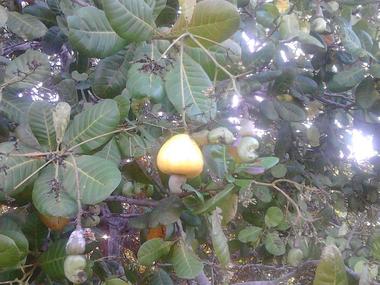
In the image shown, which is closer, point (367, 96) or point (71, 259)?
point (71, 259)

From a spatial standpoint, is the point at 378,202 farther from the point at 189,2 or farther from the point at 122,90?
the point at 189,2

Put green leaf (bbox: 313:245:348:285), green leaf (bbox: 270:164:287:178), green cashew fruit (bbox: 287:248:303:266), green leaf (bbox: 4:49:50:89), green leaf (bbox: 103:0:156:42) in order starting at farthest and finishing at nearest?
green leaf (bbox: 270:164:287:178) < green cashew fruit (bbox: 287:248:303:266) < green leaf (bbox: 4:49:50:89) < green leaf (bbox: 103:0:156:42) < green leaf (bbox: 313:245:348:285)

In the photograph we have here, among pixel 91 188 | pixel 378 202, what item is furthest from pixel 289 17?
→ pixel 378 202

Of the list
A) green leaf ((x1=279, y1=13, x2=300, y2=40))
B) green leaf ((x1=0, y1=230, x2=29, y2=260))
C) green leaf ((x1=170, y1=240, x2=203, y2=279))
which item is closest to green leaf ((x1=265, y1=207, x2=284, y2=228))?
green leaf ((x1=170, y1=240, x2=203, y2=279))

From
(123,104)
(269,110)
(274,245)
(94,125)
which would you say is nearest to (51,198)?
(94,125)

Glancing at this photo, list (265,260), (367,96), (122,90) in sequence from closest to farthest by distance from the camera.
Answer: (122,90)
(367,96)
(265,260)

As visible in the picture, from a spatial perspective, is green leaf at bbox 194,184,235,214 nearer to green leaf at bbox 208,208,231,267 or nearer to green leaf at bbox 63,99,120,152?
green leaf at bbox 208,208,231,267

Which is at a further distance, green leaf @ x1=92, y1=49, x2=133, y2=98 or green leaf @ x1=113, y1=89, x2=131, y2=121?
green leaf @ x1=92, y1=49, x2=133, y2=98
